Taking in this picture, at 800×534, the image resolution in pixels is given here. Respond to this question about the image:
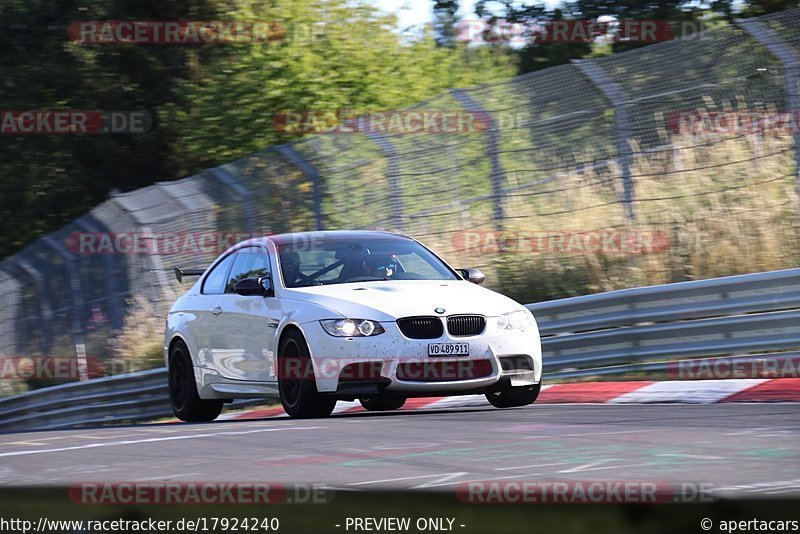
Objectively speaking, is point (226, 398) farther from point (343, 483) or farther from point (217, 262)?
point (343, 483)

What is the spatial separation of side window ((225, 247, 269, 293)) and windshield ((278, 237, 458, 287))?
179mm

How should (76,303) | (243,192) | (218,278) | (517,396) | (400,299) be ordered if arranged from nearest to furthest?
(400,299)
(517,396)
(218,278)
(243,192)
(76,303)

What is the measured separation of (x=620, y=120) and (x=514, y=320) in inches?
184

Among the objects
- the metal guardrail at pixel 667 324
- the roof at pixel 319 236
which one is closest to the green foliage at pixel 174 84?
the metal guardrail at pixel 667 324

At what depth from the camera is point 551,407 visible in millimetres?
10336

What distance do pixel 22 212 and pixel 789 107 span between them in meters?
22.3

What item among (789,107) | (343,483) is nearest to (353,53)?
(789,107)

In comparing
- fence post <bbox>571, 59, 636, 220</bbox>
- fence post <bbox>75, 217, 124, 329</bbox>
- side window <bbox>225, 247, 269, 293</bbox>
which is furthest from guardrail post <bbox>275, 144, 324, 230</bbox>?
side window <bbox>225, 247, 269, 293</bbox>

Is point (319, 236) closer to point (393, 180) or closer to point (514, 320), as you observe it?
point (514, 320)

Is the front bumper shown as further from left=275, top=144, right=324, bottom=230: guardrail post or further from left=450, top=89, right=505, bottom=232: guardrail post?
left=275, top=144, right=324, bottom=230: guardrail post

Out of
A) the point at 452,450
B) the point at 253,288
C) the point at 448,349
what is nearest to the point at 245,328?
the point at 253,288

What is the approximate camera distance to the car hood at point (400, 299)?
9.89 meters

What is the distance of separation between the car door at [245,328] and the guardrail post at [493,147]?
436 centimetres

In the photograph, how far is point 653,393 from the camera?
10.8 metres
